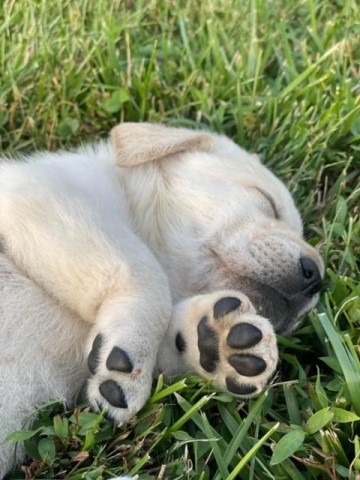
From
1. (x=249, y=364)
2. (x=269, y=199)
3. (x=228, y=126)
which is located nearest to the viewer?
(x=249, y=364)

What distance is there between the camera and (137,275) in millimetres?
2893

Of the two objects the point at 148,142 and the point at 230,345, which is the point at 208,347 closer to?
the point at 230,345

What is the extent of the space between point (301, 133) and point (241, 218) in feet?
4.01

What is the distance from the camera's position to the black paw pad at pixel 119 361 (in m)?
2.59

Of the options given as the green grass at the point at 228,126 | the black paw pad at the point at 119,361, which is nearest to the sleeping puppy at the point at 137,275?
the black paw pad at the point at 119,361

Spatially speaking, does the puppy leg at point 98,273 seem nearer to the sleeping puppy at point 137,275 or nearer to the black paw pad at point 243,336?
the sleeping puppy at point 137,275

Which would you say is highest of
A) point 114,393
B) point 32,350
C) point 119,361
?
point 119,361

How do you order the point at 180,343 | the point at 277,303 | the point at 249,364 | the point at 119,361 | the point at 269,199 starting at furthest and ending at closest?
the point at 269,199 < the point at 277,303 < the point at 180,343 < the point at 249,364 < the point at 119,361

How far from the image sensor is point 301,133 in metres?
4.51

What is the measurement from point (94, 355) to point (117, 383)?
157 mm

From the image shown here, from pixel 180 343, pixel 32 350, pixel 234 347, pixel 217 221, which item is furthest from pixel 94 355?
pixel 217 221

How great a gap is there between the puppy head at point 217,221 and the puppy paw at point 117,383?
2.53ft

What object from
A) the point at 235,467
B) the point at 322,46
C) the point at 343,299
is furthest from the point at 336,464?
the point at 322,46

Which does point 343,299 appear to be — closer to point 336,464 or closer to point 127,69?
point 336,464
